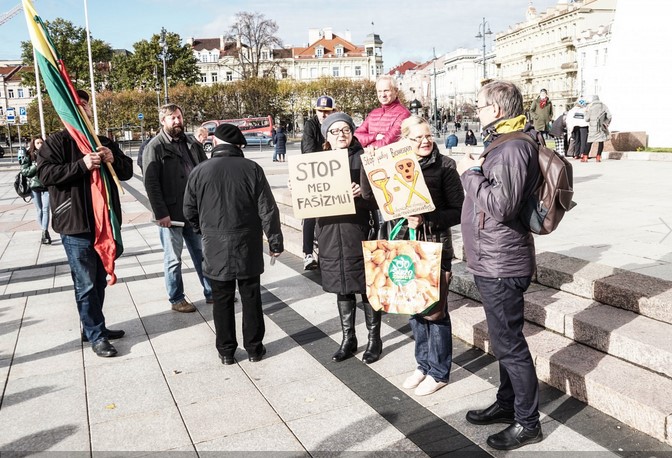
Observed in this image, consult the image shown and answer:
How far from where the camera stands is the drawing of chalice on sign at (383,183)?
4141 mm

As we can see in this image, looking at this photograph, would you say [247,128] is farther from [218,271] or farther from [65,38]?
[218,271]

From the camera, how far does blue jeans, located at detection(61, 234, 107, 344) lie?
5168 mm

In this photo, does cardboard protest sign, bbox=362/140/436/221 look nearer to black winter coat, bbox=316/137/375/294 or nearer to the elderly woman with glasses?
the elderly woman with glasses

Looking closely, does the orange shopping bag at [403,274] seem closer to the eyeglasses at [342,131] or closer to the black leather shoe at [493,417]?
the black leather shoe at [493,417]

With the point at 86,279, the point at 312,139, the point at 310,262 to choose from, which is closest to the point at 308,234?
the point at 310,262

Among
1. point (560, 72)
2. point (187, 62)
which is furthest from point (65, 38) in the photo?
point (560, 72)

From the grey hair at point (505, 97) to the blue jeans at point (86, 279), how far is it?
139 inches

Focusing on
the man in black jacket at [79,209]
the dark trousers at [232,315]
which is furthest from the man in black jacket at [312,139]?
the man in black jacket at [79,209]

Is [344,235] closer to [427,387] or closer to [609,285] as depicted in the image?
[427,387]

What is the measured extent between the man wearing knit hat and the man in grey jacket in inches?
75.5

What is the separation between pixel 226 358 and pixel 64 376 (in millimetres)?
1250

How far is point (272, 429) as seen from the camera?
3859 mm

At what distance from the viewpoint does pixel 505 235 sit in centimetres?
334

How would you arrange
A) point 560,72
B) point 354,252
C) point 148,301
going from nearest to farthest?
point 354,252, point 148,301, point 560,72
